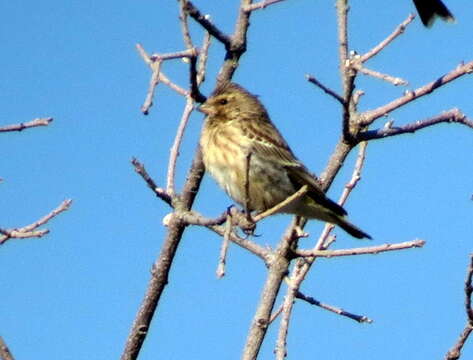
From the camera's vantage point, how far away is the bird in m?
6.59

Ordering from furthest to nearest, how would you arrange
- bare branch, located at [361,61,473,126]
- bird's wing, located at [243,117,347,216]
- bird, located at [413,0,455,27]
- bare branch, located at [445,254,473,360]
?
bird, located at [413,0,455,27]
bird's wing, located at [243,117,347,216]
bare branch, located at [361,61,473,126]
bare branch, located at [445,254,473,360]

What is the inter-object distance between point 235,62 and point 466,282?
6.32 ft

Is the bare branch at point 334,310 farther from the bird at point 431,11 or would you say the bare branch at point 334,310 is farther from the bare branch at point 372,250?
the bird at point 431,11

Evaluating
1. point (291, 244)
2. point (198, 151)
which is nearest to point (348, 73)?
point (291, 244)

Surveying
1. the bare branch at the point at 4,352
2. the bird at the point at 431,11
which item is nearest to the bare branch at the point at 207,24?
the bare branch at the point at 4,352

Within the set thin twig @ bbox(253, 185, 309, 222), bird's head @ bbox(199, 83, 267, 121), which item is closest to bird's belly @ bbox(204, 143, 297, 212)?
bird's head @ bbox(199, 83, 267, 121)

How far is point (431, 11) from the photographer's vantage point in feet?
21.8

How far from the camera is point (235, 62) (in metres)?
5.10

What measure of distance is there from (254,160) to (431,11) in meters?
1.58

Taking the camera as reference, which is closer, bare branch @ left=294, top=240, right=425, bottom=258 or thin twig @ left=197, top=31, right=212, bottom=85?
bare branch @ left=294, top=240, right=425, bottom=258

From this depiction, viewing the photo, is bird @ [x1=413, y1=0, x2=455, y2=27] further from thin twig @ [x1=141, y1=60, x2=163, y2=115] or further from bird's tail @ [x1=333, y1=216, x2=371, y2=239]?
thin twig @ [x1=141, y1=60, x2=163, y2=115]

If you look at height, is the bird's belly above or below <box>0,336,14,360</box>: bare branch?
above

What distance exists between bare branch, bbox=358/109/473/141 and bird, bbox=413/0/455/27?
226 cm

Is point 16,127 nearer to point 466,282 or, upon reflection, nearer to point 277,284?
point 277,284
